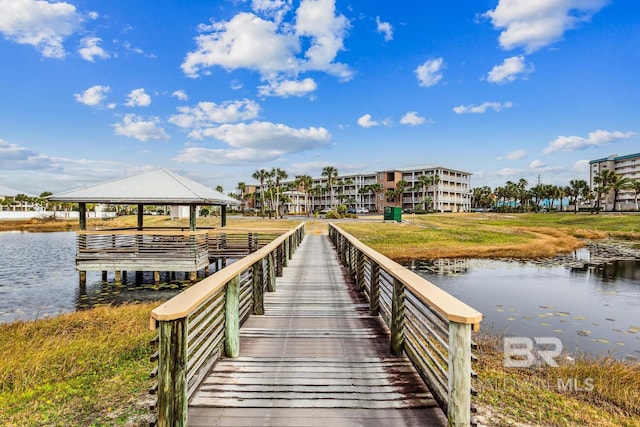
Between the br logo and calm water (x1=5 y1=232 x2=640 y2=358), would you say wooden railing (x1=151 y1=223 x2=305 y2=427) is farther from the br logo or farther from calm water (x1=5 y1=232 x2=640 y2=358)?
calm water (x1=5 y1=232 x2=640 y2=358)

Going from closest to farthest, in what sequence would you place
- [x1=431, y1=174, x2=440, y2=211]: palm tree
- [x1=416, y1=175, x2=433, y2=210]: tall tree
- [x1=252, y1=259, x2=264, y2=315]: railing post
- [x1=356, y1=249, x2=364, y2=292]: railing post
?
[x1=252, y1=259, x2=264, y2=315]: railing post, [x1=356, y1=249, x2=364, y2=292]: railing post, [x1=416, y1=175, x2=433, y2=210]: tall tree, [x1=431, y1=174, x2=440, y2=211]: palm tree

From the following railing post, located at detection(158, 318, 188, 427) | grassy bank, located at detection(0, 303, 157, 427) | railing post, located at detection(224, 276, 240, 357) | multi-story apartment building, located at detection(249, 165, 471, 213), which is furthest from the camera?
multi-story apartment building, located at detection(249, 165, 471, 213)

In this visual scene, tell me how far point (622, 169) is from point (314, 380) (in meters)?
121

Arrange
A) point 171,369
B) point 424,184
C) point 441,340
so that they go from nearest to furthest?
point 171,369 < point 441,340 < point 424,184

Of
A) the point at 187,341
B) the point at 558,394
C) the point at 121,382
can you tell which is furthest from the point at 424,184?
the point at 187,341

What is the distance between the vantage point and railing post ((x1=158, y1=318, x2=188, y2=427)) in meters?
2.33

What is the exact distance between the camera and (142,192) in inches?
583

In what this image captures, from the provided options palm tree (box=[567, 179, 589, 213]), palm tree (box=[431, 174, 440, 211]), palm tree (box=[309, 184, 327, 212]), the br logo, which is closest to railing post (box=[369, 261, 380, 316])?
the br logo

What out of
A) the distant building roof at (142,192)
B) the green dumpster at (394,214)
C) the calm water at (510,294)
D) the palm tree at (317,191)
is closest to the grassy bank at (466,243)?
the calm water at (510,294)

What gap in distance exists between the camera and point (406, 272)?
3.82 m

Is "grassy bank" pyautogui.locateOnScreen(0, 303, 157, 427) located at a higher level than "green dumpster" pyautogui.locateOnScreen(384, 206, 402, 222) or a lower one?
lower

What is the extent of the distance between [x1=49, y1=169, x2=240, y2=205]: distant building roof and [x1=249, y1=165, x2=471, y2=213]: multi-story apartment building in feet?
202

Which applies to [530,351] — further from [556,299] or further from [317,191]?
[317,191]

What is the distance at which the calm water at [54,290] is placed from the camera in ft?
36.4
